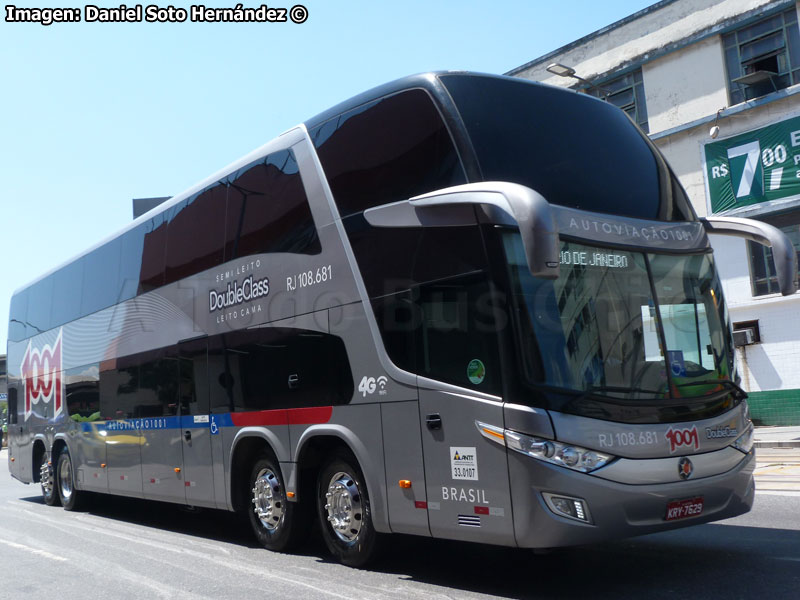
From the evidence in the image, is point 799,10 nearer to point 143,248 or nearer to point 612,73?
point 612,73

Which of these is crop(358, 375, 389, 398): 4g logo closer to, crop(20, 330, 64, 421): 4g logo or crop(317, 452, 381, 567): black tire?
crop(317, 452, 381, 567): black tire

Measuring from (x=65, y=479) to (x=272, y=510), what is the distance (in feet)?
27.6

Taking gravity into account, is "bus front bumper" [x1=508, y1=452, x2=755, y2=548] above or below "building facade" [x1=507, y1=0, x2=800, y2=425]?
below

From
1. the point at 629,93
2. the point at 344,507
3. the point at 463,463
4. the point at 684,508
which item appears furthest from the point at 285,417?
the point at 629,93

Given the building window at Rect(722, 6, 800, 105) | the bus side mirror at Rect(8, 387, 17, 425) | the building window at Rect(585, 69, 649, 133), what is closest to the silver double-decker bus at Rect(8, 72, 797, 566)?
the bus side mirror at Rect(8, 387, 17, 425)

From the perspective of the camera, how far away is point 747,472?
23.6 feet

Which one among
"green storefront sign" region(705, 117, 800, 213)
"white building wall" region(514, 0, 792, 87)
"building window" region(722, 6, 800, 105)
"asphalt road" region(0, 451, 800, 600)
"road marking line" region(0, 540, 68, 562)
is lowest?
"asphalt road" region(0, 451, 800, 600)

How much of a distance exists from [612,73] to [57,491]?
1942cm

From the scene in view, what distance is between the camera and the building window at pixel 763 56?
2258 centimetres

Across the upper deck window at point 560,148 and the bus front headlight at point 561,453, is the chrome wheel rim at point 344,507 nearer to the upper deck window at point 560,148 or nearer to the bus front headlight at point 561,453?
the bus front headlight at point 561,453

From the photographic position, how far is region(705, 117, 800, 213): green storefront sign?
72.8ft

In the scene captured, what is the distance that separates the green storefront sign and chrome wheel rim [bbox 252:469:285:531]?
17094mm

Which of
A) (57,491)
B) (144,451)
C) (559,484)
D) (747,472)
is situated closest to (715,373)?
(747,472)

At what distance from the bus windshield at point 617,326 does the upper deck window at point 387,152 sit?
43.8 inches
